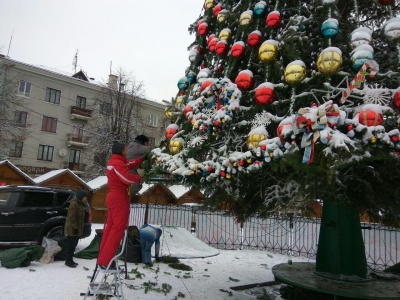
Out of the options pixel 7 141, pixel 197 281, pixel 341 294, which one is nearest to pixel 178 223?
pixel 197 281

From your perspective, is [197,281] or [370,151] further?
[197,281]

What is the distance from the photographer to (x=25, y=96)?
101 feet

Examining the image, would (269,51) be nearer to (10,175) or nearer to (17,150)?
(10,175)

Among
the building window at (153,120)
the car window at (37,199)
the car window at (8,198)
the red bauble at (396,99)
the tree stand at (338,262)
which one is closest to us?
the red bauble at (396,99)

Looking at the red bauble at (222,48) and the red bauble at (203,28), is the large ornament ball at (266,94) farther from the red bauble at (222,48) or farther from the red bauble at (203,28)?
the red bauble at (203,28)

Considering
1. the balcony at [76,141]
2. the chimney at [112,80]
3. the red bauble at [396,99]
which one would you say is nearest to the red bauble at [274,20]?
the red bauble at [396,99]

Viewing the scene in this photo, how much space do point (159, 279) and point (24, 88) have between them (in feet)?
97.4

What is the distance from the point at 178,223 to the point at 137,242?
449 centimetres

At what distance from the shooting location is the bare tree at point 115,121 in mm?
27500

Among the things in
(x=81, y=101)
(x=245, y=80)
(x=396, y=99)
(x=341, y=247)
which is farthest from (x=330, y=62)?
(x=81, y=101)

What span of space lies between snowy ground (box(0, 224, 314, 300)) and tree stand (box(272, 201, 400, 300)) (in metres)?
1.61

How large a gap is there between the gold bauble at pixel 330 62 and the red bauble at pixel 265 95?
0.57 metres

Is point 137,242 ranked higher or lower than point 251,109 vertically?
lower

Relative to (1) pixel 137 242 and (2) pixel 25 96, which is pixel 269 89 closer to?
(1) pixel 137 242
